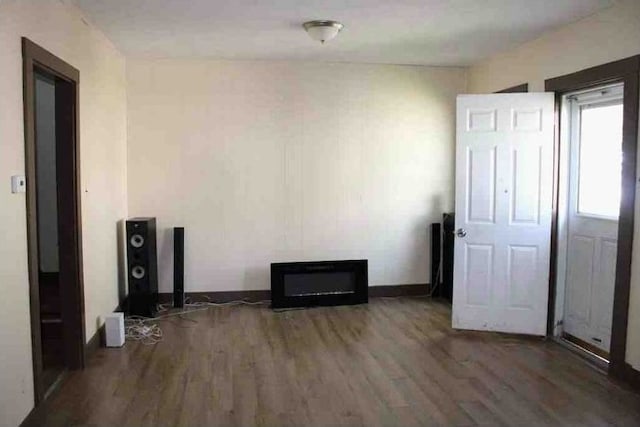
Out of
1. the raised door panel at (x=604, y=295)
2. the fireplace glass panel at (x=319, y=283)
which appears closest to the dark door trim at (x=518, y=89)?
the raised door panel at (x=604, y=295)

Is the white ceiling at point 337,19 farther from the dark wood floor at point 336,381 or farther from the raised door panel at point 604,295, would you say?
the dark wood floor at point 336,381

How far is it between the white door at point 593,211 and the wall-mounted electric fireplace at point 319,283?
192cm

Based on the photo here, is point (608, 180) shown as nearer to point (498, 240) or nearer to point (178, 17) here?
point (498, 240)

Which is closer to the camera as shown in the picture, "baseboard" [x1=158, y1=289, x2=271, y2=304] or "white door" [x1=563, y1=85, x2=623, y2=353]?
"white door" [x1=563, y1=85, x2=623, y2=353]

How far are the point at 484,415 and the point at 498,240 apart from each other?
175 cm

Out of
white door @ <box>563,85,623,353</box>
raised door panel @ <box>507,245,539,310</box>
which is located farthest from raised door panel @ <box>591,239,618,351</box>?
raised door panel @ <box>507,245,539,310</box>

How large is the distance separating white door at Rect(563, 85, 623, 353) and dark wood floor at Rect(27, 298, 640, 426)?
14.5 inches

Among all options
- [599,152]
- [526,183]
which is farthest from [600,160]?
[526,183]

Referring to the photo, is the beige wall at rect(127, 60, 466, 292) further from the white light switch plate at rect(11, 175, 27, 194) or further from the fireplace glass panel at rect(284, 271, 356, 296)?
the white light switch plate at rect(11, 175, 27, 194)

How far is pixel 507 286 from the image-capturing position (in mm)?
4367

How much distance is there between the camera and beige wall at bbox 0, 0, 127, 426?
2523 millimetres

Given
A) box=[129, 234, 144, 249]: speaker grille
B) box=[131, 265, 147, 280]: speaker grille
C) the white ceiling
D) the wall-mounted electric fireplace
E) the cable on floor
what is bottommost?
the cable on floor

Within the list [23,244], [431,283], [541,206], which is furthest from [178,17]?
[431,283]

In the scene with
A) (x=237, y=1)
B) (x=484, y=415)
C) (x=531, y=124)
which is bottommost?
(x=484, y=415)
